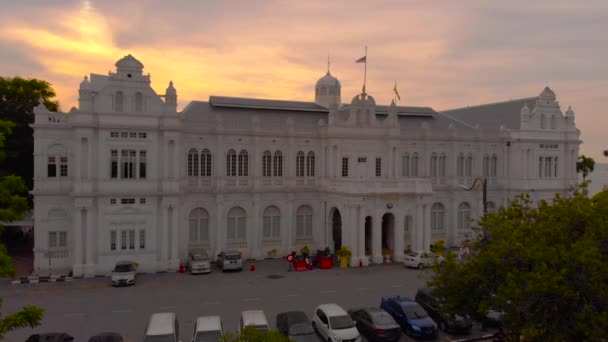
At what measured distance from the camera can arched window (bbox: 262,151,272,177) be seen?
A: 43.4 meters

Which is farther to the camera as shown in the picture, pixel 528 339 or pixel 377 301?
pixel 377 301

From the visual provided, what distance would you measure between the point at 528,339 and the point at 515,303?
4.38 feet

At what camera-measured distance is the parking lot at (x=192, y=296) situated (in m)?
25.6

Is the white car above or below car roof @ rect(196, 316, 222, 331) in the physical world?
below

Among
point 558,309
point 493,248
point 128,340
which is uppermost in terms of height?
point 493,248

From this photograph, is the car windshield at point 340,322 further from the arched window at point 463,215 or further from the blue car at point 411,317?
the arched window at point 463,215

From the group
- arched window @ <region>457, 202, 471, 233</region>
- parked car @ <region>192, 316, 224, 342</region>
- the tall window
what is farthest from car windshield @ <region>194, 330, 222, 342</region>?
arched window @ <region>457, 202, 471, 233</region>

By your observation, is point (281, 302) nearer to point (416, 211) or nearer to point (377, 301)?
point (377, 301)

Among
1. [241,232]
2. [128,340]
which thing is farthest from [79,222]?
[128,340]

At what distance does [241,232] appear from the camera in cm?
4262

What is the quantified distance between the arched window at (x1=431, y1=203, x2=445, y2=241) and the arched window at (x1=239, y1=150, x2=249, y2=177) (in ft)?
62.6

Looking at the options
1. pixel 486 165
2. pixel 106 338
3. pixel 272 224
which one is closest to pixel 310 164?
pixel 272 224

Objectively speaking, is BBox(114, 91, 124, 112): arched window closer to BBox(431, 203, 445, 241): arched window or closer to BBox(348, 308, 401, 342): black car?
BBox(348, 308, 401, 342): black car

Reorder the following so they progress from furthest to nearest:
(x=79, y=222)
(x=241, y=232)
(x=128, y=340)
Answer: (x=241, y=232)
(x=79, y=222)
(x=128, y=340)
